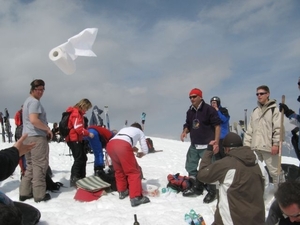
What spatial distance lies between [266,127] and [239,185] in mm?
2111

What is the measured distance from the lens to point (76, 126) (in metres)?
5.58

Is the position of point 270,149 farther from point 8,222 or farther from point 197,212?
point 8,222

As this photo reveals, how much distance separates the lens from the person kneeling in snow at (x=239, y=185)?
316 centimetres

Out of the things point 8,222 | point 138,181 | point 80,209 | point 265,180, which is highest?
point 8,222

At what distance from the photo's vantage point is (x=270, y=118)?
4906 millimetres

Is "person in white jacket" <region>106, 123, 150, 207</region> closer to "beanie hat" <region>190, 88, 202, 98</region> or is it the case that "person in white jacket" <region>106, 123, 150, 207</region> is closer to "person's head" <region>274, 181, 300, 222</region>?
"beanie hat" <region>190, 88, 202, 98</region>

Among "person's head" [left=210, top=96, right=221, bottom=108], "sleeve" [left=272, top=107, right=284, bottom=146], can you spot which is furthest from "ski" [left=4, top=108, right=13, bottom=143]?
"sleeve" [left=272, top=107, right=284, bottom=146]

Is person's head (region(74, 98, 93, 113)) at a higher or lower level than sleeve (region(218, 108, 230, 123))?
higher

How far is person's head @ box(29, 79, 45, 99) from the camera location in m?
5.00

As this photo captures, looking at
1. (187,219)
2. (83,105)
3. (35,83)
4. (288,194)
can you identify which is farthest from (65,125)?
(288,194)

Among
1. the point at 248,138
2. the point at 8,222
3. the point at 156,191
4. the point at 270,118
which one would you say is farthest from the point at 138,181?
the point at 8,222

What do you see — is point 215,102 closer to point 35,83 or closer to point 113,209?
point 113,209

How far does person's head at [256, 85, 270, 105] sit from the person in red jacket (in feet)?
10.7

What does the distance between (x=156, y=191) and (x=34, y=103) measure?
9.00ft
